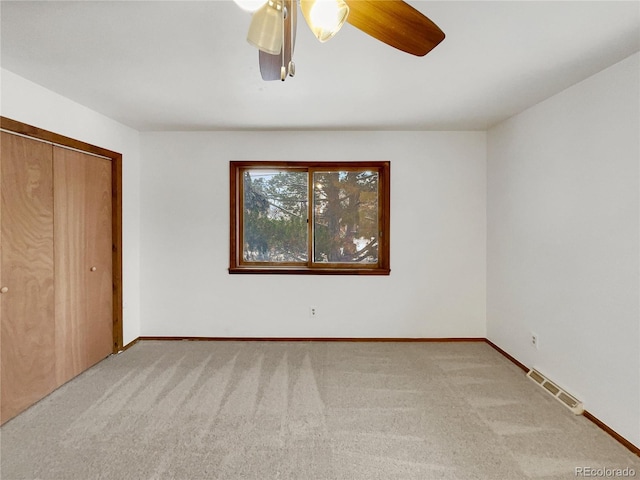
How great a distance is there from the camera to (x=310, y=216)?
11.5 ft

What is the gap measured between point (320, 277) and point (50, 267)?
2.32 m

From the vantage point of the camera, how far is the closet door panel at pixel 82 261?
254cm

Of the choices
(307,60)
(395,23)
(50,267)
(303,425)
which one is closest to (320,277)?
(303,425)

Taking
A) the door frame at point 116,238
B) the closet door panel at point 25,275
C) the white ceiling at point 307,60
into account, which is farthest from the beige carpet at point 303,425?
the white ceiling at point 307,60

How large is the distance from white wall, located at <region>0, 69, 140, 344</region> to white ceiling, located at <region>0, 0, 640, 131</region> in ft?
0.32

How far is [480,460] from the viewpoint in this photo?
5.75ft

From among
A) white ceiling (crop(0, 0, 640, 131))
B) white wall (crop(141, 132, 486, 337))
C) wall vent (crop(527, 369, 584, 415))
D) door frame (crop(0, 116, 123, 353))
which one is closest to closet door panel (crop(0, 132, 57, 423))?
white ceiling (crop(0, 0, 640, 131))

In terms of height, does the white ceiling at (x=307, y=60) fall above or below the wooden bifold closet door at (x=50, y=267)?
above

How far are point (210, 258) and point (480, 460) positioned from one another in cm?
290

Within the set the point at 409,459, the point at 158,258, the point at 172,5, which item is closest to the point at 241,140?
the point at 158,258

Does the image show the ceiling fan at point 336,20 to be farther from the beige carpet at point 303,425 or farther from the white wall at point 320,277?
the white wall at point 320,277

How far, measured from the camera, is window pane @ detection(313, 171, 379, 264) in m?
3.53

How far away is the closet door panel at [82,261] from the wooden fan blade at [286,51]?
2.09m

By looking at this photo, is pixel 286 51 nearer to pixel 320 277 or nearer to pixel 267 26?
pixel 267 26
